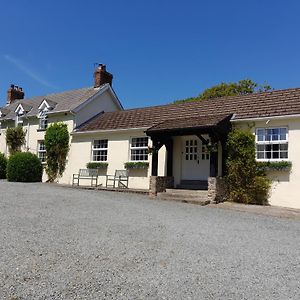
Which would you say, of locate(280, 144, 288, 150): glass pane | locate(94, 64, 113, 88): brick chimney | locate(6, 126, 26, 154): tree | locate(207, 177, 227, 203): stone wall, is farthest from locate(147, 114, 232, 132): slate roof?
locate(6, 126, 26, 154): tree

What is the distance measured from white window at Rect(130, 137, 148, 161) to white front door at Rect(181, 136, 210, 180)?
230cm

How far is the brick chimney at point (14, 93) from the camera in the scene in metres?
33.2

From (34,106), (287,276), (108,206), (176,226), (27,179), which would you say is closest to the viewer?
(287,276)

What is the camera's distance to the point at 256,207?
13.1 meters

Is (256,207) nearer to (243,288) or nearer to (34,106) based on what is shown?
(243,288)

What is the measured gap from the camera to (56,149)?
22781 millimetres

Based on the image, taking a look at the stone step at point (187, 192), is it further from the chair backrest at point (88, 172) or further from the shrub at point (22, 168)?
the shrub at point (22, 168)

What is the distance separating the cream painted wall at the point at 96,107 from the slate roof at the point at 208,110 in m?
0.46

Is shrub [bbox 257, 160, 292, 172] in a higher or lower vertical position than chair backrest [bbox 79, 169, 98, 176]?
higher

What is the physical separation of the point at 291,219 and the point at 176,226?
4452 millimetres

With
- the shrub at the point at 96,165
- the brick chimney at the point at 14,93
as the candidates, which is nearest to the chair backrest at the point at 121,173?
the shrub at the point at 96,165

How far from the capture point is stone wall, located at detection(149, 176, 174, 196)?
15.6m

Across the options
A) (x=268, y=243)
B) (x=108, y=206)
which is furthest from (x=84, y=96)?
(x=268, y=243)

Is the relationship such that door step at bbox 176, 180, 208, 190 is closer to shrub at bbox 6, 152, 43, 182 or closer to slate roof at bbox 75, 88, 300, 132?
slate roof at bbox 75, 88, 300, 132
